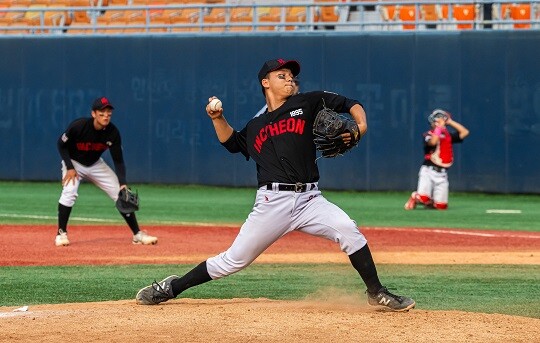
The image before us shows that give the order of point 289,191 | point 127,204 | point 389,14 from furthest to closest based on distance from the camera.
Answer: point 389,14, point 127,204, point 289,191

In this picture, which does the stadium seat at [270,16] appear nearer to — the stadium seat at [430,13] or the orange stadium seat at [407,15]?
the orange stadium seat at [407,15]

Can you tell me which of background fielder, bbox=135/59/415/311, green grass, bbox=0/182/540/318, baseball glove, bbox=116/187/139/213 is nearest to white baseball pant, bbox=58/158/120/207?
baseball glove, bbox=116/187/139/213

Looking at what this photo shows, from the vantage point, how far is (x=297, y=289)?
31.1 feet

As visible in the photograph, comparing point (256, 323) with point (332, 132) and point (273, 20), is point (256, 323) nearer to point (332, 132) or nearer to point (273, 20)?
point (332, 132)

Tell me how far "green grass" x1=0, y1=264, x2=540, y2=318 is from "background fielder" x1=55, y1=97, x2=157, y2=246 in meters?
2.00

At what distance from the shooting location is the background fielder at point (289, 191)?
753cm

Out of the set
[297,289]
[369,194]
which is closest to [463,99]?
[369,194]

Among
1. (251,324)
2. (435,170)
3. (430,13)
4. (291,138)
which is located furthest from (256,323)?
(430,13)

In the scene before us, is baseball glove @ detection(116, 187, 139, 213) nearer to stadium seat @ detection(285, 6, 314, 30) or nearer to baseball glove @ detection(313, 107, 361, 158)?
baseball glove @ detection(313, 107, 361, 158)

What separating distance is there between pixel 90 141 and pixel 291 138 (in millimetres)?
5762

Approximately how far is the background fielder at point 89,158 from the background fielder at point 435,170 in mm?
6634

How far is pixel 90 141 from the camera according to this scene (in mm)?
12906

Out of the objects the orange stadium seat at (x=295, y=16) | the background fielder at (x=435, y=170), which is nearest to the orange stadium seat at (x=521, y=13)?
the orange stadium seat at (x=295, y=16)

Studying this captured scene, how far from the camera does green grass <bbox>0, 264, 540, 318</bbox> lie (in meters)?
8.77
